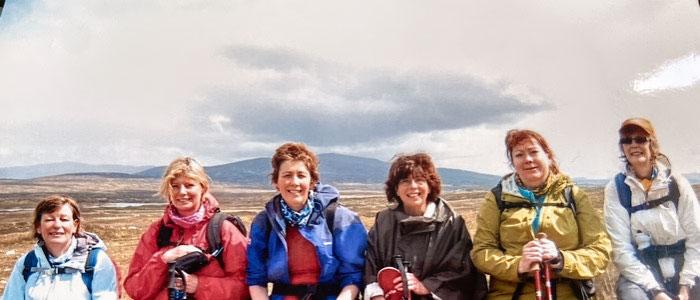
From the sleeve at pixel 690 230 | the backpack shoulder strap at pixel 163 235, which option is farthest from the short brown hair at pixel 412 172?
the sleeve at pixel 690 230

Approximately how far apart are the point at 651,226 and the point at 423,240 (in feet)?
5.51

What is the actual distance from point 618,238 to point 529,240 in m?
0.77

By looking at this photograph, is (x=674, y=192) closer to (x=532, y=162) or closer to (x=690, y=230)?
(x=690, y=230)

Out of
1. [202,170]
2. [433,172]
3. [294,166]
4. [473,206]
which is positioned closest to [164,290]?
[202,170]

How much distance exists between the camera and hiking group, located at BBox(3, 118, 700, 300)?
3740 millimetres

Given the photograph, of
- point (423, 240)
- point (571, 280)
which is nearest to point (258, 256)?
point (423, 240)

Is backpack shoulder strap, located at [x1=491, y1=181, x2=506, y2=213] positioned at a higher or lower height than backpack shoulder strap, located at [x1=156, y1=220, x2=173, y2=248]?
higher

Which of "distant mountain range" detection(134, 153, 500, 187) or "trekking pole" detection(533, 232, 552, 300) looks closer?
"trekking pole" detection(533, 232, 552, 300)

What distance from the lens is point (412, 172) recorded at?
3867mm

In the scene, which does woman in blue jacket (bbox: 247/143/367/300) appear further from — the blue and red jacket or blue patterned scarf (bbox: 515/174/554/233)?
blue patterned scarf (bbox: 515/174/554/233)

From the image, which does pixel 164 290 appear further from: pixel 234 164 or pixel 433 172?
pixel 234 164

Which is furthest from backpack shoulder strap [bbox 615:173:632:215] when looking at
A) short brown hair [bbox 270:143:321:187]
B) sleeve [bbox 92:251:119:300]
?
sleeve [bbox 92:251:119:300]

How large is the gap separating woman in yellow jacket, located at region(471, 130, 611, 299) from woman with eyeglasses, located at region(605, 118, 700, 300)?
1.29ft

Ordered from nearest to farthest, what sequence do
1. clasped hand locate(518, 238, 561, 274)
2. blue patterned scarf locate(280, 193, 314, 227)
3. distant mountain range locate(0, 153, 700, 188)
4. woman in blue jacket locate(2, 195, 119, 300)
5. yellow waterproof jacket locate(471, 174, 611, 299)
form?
clasped hand locate(518, 238, 561, 274) → yellow waterproof jacket locate(471, 174, 611, 299) → blue patterned scarf locate(280, 193, 314, 227) → woman in blue jacket locate(2, 195, 119, 300) → distant mountain range locate(0, 153, 700, 188)
